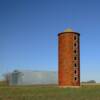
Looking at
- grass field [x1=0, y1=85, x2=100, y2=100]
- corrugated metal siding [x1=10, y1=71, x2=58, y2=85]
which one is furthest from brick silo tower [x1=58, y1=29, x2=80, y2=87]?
corrugated metal siding [x1=10, y1=71, x2=58, y2=85]

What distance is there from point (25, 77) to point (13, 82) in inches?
167

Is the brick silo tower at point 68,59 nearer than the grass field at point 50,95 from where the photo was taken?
No

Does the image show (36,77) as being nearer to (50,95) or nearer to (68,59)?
(68,59)

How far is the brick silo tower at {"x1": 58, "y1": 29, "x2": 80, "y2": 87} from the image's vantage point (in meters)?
59.2

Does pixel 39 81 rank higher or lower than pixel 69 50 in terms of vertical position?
lower

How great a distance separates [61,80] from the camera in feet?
197

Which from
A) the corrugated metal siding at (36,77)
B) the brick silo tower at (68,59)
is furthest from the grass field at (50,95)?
the corrugated metal siding at (36,77)

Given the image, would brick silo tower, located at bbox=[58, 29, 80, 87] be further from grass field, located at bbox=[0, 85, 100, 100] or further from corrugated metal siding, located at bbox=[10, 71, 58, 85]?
corrugated metal siding, located at bbox=[10, 71, 58, 85]

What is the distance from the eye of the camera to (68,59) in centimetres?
5972

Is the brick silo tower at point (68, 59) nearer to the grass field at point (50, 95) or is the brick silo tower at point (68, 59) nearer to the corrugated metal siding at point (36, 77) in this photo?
the grass field at point (50, 95)

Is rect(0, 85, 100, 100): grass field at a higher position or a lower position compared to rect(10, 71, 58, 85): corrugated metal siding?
lower

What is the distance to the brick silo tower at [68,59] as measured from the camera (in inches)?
2331

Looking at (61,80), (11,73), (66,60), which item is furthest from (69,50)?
(11,73)

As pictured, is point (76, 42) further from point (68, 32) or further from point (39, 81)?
point (39, 81)
